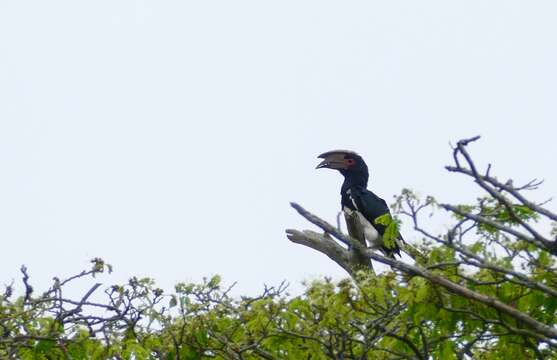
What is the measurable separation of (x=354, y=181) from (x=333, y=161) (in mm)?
360

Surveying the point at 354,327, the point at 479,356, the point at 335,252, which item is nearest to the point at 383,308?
the point at 354,327

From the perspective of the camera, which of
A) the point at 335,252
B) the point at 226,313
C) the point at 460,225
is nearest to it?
the point at 460,225

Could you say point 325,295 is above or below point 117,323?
below

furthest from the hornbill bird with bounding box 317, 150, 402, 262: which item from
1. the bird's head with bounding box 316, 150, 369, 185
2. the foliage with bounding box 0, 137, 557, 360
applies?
the foliage with bounding box 0, 137, 557, 360

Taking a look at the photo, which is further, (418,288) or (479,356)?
(479,356)

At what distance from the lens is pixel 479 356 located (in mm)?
6777

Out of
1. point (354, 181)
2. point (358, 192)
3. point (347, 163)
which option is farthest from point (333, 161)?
point (358, 192)

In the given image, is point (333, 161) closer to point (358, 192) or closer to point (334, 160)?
point (334, 160)

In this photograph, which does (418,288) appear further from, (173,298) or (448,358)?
(173,298)

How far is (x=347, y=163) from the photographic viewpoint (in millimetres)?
13266

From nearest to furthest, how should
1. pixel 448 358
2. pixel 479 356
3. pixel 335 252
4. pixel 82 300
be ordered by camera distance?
pixel 448 358 < pixel 82 300 < pixel 479 356 < pixel 335 252

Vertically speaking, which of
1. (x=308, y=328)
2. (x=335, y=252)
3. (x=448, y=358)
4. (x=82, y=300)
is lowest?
(x=448, y=358)

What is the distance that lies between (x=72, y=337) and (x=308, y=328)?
4.46 feet

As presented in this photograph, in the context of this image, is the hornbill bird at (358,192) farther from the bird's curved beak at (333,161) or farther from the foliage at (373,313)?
the foliage at (373,313)
